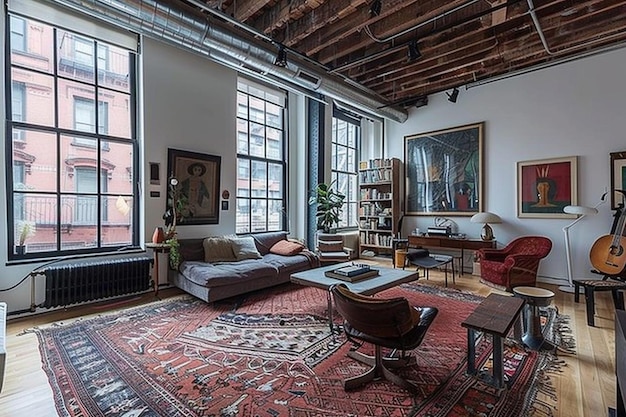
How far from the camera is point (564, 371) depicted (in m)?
2.53

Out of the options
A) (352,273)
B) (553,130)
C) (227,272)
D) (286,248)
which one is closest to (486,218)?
(553,130)

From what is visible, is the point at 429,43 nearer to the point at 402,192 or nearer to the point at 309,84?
the point at 309,84

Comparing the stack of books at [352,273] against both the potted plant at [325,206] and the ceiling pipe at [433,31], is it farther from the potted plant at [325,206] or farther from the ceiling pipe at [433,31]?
the ceiling pipe at [433,31]

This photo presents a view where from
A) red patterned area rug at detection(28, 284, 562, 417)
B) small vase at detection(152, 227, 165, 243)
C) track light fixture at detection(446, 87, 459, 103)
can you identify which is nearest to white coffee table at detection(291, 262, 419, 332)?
red patterned area rug at detection(28, 284, 562, 417)

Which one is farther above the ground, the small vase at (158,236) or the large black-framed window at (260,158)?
the large black-framed window at (260,158)

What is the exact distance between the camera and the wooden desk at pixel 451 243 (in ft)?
18.9

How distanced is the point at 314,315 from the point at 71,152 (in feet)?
12.0

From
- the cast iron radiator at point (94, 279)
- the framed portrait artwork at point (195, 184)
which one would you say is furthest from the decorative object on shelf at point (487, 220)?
the cast iron radiator at point (94, 279)

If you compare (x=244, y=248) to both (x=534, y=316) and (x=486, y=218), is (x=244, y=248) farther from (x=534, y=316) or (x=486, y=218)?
(x=486, y=218)

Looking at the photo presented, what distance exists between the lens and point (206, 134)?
524 cm

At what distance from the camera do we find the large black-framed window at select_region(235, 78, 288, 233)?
5984mm

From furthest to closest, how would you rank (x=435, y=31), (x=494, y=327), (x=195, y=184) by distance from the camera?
(x=195, y=184) < (x=435, y=31) < (x=494, y=327)

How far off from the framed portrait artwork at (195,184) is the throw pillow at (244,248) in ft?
1.96

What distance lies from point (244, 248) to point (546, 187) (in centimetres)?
516
